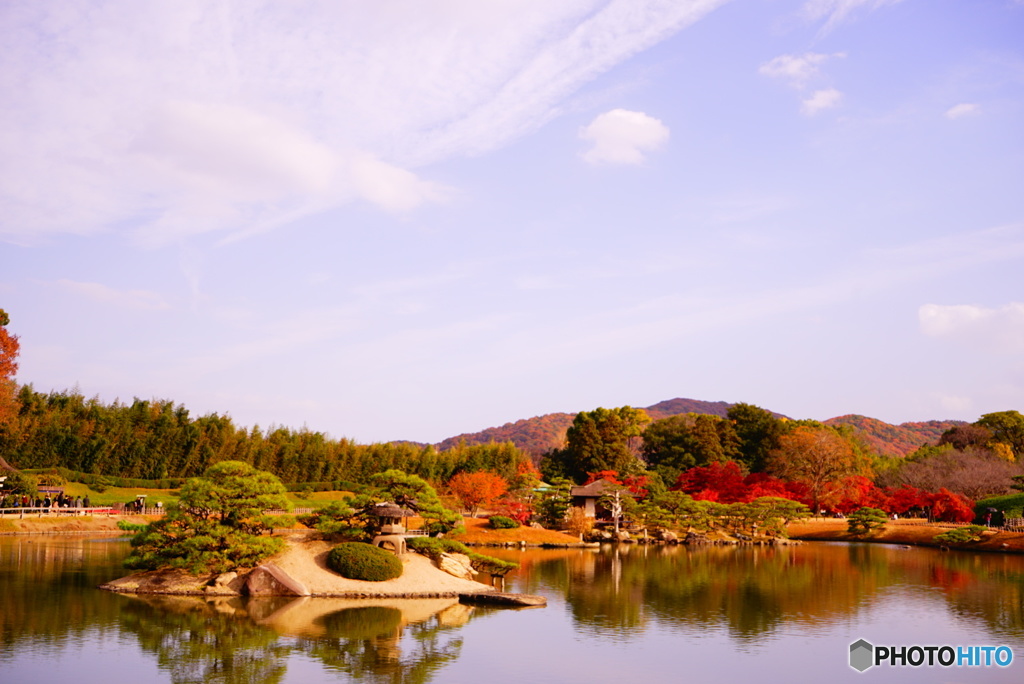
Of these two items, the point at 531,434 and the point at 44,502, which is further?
the point at 531,434

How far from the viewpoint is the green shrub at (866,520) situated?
48812 mm

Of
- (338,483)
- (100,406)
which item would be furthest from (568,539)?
(100,406)

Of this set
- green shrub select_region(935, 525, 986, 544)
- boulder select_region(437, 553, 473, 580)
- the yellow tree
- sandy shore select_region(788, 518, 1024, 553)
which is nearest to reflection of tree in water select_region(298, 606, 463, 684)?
boulder select_region(437, 553, 473, 580)

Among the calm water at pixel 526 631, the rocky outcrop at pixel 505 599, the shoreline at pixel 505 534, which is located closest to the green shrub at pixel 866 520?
the shoreline at pixel 505 534

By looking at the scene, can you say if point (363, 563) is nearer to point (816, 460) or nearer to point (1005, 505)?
point (1005, 505)

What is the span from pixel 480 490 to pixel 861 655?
34.4 meters

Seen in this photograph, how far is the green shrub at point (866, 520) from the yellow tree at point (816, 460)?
19.1 feet

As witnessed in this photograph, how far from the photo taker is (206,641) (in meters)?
16.7

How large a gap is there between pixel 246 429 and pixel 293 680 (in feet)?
174

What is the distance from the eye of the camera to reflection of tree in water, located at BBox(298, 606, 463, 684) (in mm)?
14797

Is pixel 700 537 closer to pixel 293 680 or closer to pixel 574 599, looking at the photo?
pixel 574 599

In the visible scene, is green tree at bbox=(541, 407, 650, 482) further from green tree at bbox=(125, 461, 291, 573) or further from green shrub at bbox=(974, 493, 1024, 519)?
green tree at bbox=(125, 461, 291, 573)

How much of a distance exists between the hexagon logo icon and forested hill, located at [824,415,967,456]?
5094 inches

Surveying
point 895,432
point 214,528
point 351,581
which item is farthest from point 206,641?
point 895,432
